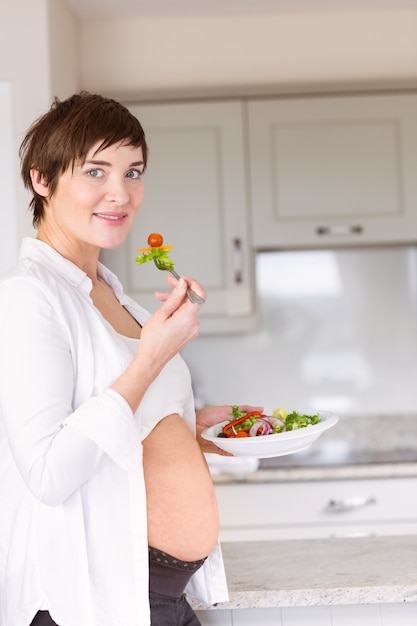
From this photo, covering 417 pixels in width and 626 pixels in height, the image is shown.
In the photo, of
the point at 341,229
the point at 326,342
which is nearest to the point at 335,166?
the point at 341,229

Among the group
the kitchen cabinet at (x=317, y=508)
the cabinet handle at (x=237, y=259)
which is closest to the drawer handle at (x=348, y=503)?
the kitchen cabinet at (x=317, y=508)

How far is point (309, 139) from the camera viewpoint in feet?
10.9

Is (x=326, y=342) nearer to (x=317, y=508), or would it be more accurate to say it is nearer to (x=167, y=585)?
(x=317, y=508)

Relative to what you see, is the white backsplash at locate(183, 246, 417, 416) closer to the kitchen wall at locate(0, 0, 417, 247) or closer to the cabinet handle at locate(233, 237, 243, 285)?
the cabinet handle at locate(233, 237, 243, 285)

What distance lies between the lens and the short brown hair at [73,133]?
124cm

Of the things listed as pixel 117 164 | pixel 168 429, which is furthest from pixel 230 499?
pixel 117 164

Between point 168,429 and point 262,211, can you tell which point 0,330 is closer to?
point 168,429

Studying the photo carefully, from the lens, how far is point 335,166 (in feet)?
10.9

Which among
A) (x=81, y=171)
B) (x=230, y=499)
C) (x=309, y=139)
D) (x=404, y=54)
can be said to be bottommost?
(x=230, y=499)

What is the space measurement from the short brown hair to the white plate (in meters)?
0.50

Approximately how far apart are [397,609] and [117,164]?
89 centimetres

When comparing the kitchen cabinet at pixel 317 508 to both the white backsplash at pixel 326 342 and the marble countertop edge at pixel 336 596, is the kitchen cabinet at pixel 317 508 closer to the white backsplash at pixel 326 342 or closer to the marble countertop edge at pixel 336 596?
the white backsplash at pixel 326 342

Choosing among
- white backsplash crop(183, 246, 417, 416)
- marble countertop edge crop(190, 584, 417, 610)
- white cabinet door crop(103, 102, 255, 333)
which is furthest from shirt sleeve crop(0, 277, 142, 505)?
white backsplash crop(183, 246, 417, 416)

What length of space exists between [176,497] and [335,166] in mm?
2284
